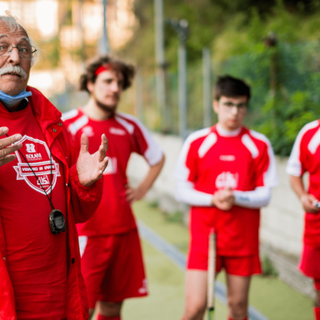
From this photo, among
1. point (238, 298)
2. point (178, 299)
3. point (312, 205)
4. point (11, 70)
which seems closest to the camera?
point (11, 70)

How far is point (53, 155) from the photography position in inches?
89.0

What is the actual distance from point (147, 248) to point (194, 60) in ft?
20.9

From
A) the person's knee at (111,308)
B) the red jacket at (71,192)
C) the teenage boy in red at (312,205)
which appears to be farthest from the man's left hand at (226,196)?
the red jacket at (71,192)

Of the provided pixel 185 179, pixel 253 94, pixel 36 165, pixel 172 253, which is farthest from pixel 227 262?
pixel 253 94

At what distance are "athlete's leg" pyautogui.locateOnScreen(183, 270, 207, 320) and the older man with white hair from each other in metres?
1.26

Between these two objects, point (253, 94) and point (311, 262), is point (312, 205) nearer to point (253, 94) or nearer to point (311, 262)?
point (311, 262)

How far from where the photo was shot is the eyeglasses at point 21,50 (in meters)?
2.14

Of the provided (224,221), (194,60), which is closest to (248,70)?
(224,221)

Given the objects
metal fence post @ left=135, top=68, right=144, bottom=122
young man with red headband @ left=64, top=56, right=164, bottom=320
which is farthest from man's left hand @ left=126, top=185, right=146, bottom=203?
metal fence post @ left=135, top=68, right=144, bottom=122

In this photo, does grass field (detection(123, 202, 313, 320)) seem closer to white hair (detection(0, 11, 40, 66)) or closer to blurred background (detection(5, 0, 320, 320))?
blurred background (detection(5, 0, 320, 320))

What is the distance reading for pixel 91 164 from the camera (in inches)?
90.7

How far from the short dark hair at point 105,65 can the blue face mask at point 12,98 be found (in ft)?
5.83

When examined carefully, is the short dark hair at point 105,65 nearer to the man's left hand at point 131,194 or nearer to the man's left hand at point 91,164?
the man's left hand at point 131,194

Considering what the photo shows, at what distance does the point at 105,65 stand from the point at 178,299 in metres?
2.47
